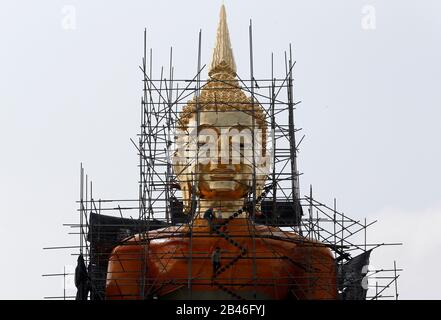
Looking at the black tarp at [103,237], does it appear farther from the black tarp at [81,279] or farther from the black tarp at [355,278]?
the black tarp at [355,278]

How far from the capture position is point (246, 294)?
112 feet

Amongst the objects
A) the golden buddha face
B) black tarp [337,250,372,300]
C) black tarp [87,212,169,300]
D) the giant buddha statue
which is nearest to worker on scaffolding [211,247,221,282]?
the giant buddha statue

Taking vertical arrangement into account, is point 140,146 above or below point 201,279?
above

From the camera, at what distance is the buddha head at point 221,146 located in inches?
1400

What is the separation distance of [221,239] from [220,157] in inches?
80.1

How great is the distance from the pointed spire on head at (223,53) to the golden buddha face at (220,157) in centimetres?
149

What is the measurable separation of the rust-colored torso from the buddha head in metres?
0.84

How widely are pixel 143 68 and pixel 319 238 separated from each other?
562 cm
